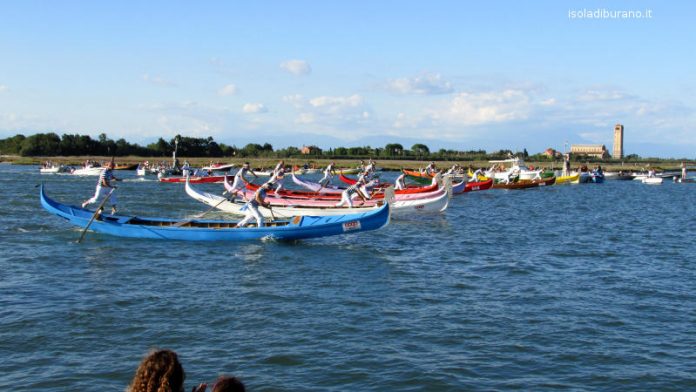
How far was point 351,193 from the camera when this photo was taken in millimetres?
33938

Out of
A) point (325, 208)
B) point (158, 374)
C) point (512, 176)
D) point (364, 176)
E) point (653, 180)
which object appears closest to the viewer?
point (158, 374)

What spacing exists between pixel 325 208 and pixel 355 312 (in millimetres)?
17420

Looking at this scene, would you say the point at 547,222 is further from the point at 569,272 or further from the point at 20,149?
the point at 20,149

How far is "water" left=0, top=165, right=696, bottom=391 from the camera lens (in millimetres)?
11312

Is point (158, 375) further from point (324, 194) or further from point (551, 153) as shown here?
point (551, 153)

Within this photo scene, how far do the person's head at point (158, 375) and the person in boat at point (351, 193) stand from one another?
27076 millimetres

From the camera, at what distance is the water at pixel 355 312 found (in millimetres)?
11312

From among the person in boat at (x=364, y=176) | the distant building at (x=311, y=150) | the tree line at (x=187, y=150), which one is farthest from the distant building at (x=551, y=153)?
the person in boat at (x=364, y=176)

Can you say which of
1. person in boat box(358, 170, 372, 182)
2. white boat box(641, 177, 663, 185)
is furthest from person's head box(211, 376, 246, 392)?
white boat box(641, 177, 663, 185)

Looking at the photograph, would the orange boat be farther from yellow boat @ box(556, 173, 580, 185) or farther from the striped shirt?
the striped shirt

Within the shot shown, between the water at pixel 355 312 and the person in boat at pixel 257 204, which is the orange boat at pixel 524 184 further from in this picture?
the person in boat at pixel 257 204

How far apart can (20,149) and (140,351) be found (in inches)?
6018

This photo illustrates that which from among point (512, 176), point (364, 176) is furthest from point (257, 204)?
point (512, 176)

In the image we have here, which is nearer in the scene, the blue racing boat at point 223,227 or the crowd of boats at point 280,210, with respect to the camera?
the blue racing boat at point 223,227
